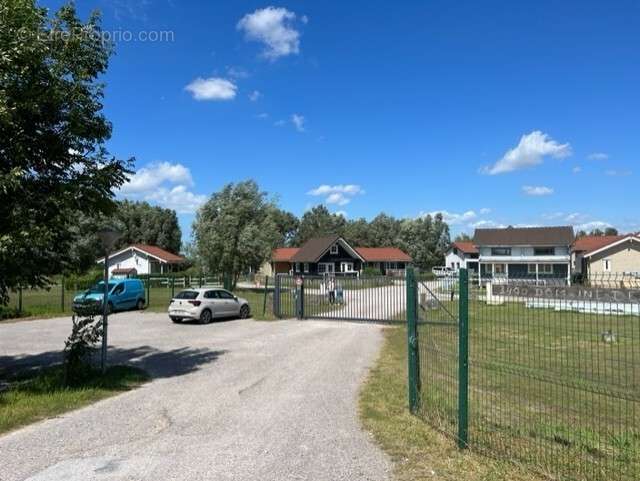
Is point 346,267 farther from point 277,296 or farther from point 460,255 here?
point 277,296

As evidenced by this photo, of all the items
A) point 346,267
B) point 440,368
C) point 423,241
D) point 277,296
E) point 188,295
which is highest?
point 423,241

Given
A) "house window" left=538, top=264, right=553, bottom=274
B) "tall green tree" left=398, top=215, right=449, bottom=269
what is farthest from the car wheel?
"tall green tree" left=398, top=215, right=449, bottom=269

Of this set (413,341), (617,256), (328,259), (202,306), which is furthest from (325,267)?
(413,341)

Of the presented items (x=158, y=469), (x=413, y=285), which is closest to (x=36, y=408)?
(x=158, y=469)

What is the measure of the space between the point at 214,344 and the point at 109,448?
913 centimetres

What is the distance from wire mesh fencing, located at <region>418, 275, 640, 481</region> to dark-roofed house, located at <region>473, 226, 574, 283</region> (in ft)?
178

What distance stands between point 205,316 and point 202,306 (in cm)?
48

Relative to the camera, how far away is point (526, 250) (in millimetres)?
63781

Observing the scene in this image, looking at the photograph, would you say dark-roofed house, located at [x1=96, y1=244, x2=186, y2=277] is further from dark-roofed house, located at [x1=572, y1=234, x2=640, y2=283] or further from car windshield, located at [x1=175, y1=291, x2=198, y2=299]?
dark-roofed house, located at [x1=572, y1=234, x2=640, y2=283]

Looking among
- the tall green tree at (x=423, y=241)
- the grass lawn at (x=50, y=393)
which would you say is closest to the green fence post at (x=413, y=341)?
the grass lawn at (x=50, y=393)

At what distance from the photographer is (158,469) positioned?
17.2ft

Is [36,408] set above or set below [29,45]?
below

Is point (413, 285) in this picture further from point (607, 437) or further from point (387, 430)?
point (607, 437)

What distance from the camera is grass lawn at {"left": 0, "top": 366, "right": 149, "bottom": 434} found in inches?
284
